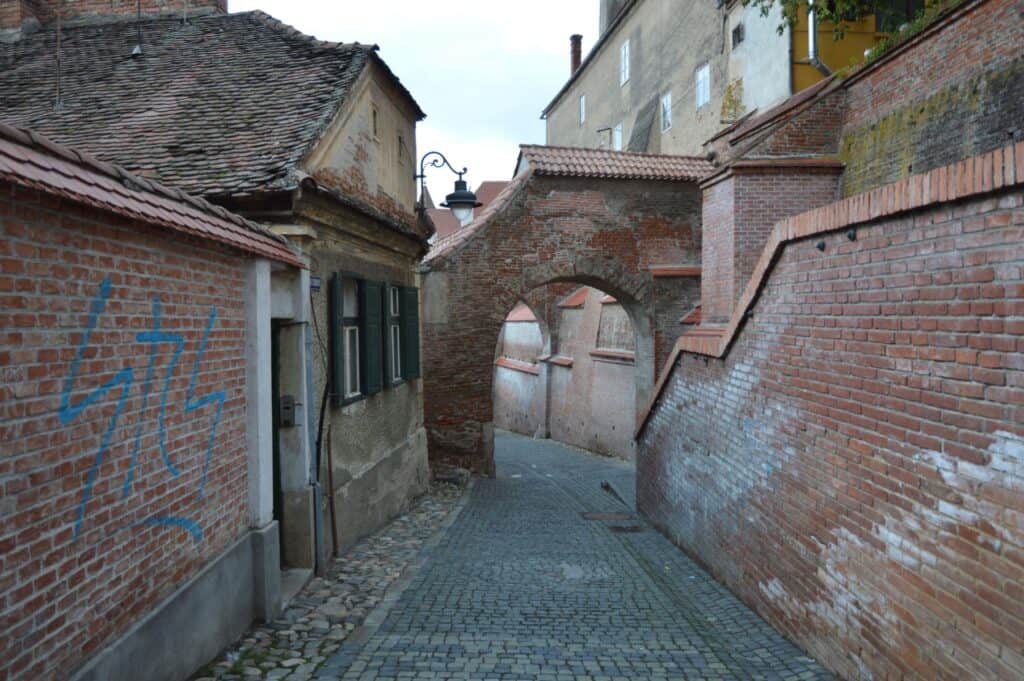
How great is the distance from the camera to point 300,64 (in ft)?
33.2

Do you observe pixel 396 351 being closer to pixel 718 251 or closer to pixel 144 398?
pixel 718 251

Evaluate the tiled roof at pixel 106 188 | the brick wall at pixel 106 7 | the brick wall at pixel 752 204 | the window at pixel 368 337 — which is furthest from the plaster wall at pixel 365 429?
the brick wall at pixel 106 7

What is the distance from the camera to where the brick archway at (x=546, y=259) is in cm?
1591

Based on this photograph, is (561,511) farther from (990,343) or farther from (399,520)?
(990,343)

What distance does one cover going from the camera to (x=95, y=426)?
3705mm

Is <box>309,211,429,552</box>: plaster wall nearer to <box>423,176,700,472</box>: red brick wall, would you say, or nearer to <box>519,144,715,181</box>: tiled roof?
<box>423,176,700,472</box>: red brick wall

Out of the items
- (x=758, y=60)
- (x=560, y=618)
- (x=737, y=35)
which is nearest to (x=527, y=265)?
(x=758, y=60)

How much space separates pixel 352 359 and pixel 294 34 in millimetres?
4939

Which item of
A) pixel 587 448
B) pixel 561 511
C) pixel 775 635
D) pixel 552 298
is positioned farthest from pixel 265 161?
pixel 552 298

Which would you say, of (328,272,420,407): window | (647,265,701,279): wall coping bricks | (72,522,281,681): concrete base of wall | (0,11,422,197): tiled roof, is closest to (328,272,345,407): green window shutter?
(328,272,420,407): window

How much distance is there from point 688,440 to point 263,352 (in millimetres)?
5498

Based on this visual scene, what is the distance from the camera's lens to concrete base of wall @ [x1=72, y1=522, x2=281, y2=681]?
389 centimetres

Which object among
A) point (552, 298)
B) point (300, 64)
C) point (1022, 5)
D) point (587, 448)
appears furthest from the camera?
point (552, 298)

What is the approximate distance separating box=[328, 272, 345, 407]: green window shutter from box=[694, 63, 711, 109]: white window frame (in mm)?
15984
